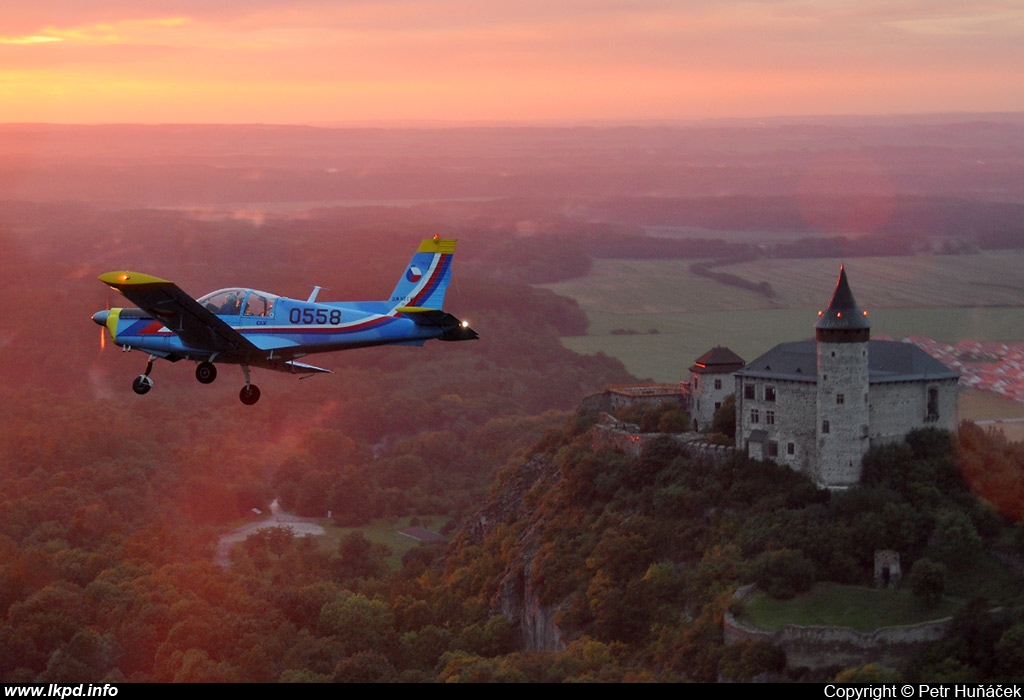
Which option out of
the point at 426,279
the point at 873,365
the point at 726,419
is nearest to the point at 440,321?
the point at 426,279

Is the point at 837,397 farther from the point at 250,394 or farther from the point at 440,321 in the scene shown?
the point at 250,394

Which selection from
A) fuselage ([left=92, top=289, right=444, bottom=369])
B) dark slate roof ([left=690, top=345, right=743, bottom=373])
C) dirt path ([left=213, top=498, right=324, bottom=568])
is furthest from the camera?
dirt path ([left=213, top=498, right=324, bottom=568])

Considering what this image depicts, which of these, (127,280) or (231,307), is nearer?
(127,280)

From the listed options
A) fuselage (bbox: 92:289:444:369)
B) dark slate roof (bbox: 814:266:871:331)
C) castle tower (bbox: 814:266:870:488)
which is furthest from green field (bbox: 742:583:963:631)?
fuselage (bbox: 92:289:444:369)

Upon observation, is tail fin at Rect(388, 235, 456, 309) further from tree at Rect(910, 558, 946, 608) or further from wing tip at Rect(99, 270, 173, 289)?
tree at Rect(910, 558, 946, 608)

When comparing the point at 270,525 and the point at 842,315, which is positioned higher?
the point at 842,315
